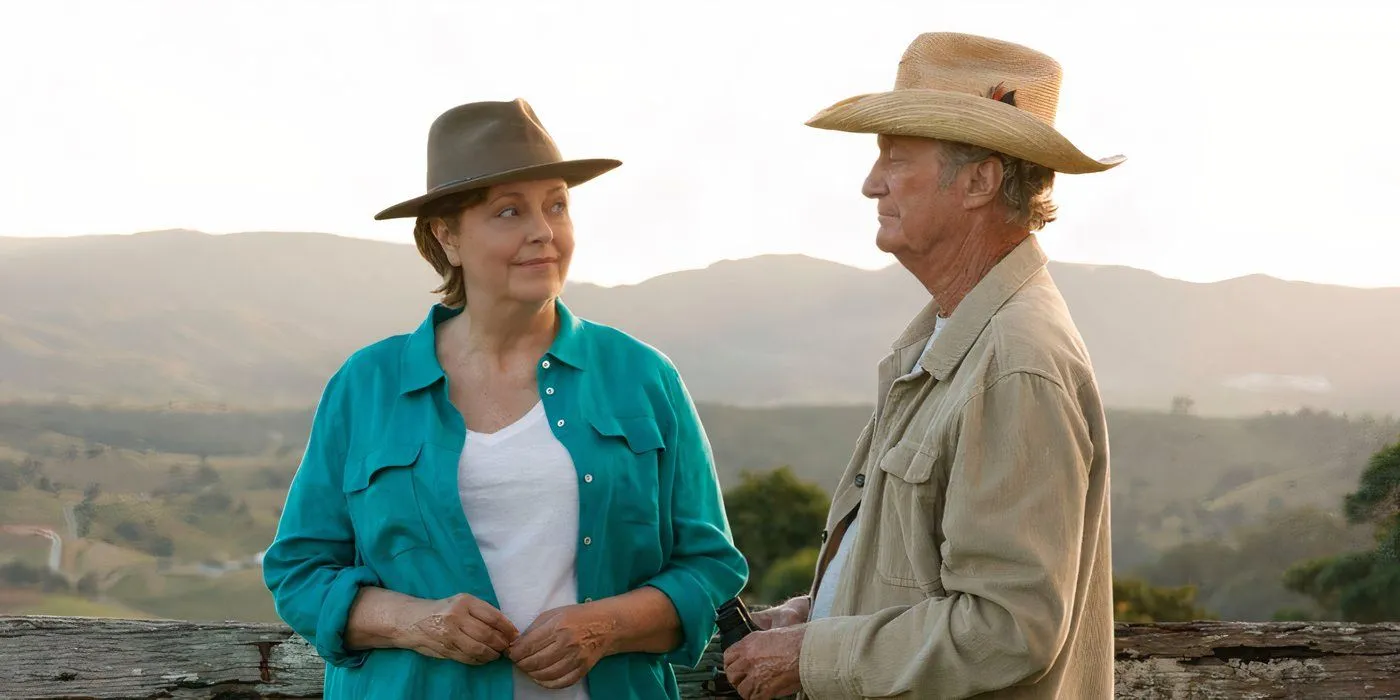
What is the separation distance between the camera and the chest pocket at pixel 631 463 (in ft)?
8.85

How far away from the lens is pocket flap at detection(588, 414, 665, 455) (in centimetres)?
272

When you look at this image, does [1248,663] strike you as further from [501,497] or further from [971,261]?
[501,497]

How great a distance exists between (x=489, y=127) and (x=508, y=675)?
4.12 feet

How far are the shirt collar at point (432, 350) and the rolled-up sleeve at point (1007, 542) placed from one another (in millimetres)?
1115

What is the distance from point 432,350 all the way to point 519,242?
374 mm

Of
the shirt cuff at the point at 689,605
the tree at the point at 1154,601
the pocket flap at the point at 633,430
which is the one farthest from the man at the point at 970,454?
the tree at the point at 1154,601

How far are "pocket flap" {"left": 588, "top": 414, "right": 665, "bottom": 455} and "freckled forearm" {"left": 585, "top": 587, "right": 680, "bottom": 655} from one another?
0.33 metres

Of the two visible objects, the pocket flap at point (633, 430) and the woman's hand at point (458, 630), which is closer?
the woman's hand at point (458, 630)

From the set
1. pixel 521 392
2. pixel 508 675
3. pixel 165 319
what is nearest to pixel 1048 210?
pixel 521 392

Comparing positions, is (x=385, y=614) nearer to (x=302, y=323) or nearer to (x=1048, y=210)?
(x=1048, y=210)

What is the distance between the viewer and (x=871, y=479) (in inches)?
88.9

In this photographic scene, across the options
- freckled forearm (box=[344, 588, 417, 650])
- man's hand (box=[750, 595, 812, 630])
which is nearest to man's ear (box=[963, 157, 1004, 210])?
man's hand (box=[750, 595, 812, 630])

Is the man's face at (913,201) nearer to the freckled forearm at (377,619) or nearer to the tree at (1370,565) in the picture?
the freckled forearm at (377,619)

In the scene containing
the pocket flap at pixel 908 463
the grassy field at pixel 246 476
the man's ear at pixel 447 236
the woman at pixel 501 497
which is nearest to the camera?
the pocket flap at pixel 908 463
